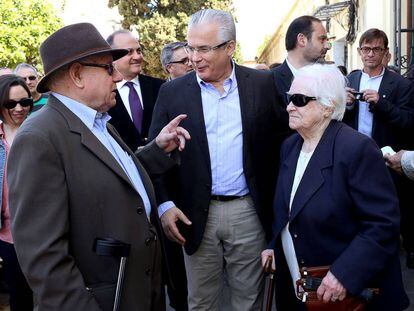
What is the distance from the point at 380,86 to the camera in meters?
5.27

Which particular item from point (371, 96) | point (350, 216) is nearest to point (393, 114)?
point (371, 96)

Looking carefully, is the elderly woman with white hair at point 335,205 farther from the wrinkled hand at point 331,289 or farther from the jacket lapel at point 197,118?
the jacket lapel at point 197,118

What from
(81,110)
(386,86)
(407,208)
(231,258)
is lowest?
(407,208)

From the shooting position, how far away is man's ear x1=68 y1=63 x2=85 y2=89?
2.22 m

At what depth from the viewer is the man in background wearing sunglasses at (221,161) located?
319 cm

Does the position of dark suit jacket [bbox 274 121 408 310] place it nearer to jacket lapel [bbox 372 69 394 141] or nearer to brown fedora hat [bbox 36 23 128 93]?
brown fedora hat [bbox 36 23 128 93]

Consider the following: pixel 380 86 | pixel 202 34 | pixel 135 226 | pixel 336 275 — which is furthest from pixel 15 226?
pixel 380 86

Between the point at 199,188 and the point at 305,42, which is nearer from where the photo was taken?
the point at 199,188

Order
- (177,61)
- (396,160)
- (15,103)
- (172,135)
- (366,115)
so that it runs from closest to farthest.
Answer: (172,135) < (396,160) < (15,103) < (366,115) < (177,61)

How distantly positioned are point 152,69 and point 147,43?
1.50 m

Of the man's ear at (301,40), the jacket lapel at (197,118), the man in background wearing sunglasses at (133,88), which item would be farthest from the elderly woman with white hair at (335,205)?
the man in background wearing sunglasses at (133,88)

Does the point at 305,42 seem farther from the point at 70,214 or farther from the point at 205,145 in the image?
the point at 70,214

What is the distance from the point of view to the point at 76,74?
2.23 meters

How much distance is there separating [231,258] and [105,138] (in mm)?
1414
